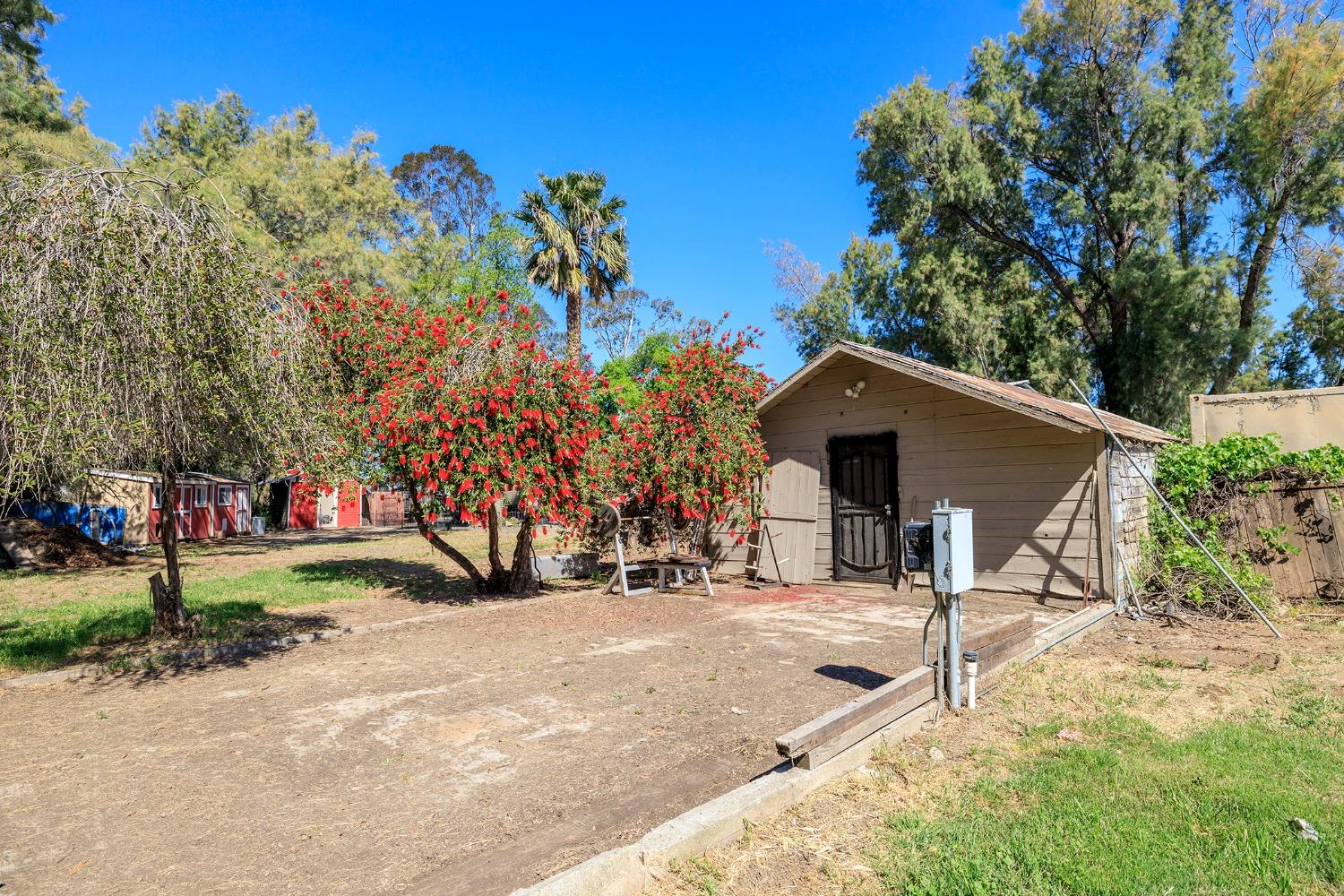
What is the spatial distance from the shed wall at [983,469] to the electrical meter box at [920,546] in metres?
5.65

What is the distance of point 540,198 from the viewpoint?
883 inches

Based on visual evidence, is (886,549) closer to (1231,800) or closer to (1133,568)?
(1133,568)

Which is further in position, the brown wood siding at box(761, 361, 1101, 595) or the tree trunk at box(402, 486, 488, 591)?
the tree trunk at box(402, 486, 488, 591)

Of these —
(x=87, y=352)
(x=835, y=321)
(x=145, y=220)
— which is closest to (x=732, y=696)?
(x=87, y=352)

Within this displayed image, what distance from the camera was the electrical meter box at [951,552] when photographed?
456 cm

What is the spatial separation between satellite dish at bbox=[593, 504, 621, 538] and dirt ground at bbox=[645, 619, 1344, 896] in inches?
263

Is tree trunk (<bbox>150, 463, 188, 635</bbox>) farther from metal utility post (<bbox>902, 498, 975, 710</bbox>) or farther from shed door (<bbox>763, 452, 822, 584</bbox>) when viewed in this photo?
shed door (<bbox>763, 452, 822, 584</bbox>)

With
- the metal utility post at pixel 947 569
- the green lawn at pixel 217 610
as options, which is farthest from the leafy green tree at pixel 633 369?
the metal utility post at pixel 947 569

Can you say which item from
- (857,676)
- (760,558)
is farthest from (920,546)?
(760,558)

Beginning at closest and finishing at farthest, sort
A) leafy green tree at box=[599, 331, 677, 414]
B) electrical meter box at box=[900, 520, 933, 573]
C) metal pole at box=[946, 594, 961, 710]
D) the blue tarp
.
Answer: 1. metal pole at box=[946, 594, 961, 710]
2. electrical meter box at box=[900, 520, 933, 573]
3. the blue tarp
4. leafy green tree at box=[599, 331, 677, 414]

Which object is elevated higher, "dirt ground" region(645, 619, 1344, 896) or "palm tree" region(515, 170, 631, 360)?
"palm tree" region(515, 170, 631, 360)

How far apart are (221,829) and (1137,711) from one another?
569 cm

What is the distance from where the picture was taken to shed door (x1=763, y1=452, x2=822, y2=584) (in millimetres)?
11758

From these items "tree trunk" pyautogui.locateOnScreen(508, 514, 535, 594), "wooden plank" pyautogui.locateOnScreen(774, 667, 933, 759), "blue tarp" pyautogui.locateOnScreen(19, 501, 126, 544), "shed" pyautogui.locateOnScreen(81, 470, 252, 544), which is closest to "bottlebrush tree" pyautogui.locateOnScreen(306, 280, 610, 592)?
"tree trunk" pyautogui.locateOnScreen(508, 514, 535, 594)
